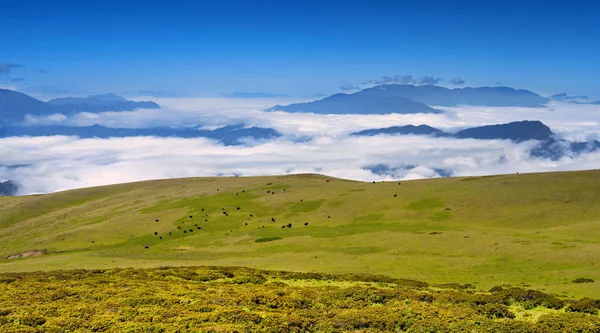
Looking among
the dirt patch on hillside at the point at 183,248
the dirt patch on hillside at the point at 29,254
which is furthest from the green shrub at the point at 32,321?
the dirt patch on hillside at the point at 29,254

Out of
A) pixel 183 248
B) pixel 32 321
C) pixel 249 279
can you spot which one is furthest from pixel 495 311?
pixel 183 248

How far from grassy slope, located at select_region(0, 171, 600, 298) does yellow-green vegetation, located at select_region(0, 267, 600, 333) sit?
7077 millimetres

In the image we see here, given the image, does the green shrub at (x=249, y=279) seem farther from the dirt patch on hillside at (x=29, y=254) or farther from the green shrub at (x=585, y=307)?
the dirt patch on hillside at (x=29, y=254)

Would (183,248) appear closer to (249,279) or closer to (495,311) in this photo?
(249,279)

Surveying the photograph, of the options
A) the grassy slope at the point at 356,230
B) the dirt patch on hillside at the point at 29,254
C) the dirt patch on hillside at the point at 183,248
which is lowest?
the dirt patch on hillside at the point at 29,254

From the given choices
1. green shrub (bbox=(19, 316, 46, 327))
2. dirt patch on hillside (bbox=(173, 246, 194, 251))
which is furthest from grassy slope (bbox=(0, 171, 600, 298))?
green shrub (bbox=(19, 316, 46, 327))

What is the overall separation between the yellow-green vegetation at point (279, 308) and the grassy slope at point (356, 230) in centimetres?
708

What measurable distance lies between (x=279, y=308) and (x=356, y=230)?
53.1 metres

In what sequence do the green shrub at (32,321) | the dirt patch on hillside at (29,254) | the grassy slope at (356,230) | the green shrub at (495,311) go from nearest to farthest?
the green shrub at (32,321) < the green shrub at (495,311) < the grassy slope at (356,230) < the dirt patch on hillside at (29,254)

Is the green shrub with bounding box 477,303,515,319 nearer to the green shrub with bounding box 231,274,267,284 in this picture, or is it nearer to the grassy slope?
the grassy slope

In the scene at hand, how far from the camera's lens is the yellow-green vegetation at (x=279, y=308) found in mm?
29406

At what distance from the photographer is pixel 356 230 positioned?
86.1 m

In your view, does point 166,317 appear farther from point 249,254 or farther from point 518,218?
point 518,218

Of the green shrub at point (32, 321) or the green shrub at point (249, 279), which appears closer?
the green shrub at point (32, 321)
